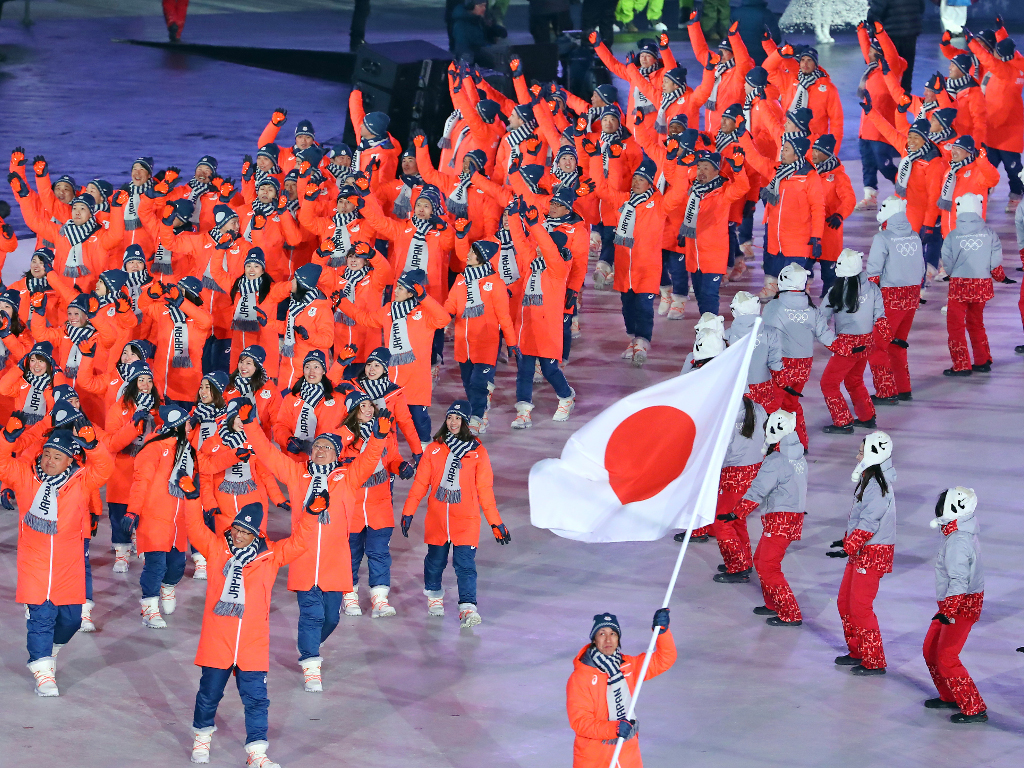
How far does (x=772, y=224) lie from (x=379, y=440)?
7.04 meters

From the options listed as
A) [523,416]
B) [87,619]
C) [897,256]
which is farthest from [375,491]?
[897,256]

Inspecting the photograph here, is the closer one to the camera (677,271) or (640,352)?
(640,352)

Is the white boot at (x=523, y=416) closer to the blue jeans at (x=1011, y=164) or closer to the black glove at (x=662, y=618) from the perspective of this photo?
the black glove at (x=662, y=618)

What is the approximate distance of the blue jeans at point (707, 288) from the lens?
15289 mm

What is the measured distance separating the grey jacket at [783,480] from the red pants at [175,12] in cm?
2445

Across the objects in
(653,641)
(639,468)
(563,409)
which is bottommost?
(563,409)

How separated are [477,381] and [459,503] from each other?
3324 millimetres

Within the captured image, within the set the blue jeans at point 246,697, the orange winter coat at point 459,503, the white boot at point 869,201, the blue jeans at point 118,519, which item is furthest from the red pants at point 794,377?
the white boot at point 869,201

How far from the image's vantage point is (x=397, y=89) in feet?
63.9

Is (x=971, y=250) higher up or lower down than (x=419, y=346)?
higher up

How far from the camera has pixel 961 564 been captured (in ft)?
30.0

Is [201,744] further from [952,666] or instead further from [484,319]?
[484,319]

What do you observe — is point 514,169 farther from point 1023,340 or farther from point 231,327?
point 1023,340

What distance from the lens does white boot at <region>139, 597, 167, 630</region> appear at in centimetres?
1045
